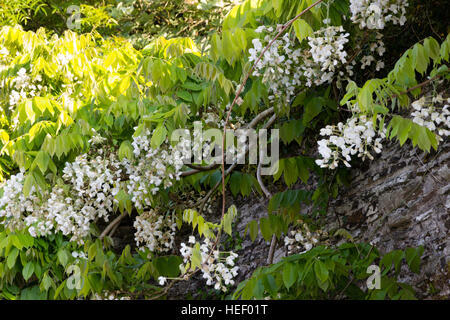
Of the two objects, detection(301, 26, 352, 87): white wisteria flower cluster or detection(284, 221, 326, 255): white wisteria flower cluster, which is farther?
detection(284, 221, 326, 255): white wisteria flower cluster

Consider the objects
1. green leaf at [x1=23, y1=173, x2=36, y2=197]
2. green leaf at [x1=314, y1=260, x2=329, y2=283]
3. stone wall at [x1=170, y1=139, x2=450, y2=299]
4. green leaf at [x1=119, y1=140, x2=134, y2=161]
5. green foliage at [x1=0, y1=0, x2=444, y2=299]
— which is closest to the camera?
green leaf at [x1=314, y1=260, x2=329, y2=283]

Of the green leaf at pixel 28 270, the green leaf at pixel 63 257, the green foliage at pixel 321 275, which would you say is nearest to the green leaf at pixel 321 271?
the green foliage at pixel 321 275

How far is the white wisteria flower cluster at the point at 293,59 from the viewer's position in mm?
3012

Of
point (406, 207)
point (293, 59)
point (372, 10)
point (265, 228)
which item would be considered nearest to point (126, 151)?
point (265, 228)

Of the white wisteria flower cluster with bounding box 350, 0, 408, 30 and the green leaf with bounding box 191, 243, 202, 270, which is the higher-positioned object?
the white wisteria flower cluster with bounding box 350, 0, 408, 30

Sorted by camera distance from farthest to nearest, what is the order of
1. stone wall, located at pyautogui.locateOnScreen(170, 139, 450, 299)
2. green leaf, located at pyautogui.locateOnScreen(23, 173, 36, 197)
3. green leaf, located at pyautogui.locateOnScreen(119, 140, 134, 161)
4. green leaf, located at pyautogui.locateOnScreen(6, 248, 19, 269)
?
green leaf, located at pyautogui.locateOnScreen(6, 248, 19, 269) < green leaf, located at pyautogui.locateOnScreen(23, 173, 36, 197) < green leaf, located at pyautogui.locateOnScreen(119, 140, 134, 161) < stone wall, located at pyautogui.locateOnScreen(170, 139, 450, 299)

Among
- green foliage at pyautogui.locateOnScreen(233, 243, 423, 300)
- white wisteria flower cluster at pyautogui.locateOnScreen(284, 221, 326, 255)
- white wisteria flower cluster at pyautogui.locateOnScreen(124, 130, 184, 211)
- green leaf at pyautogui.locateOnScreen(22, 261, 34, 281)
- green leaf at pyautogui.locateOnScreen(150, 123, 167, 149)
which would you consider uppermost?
green leaf at pyautogui.locateOnScreen(150, 123, 167, 149)

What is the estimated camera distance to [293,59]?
331cm

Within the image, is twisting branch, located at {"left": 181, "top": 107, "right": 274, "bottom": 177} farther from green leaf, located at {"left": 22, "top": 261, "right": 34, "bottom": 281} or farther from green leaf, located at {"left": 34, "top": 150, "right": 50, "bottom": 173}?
green leaf, located at {"left": 22, "top": 261, "right": 34, "bottom": 281}

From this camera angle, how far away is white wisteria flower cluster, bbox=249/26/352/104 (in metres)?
3.01

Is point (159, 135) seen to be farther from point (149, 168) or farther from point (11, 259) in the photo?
point (11, 259)

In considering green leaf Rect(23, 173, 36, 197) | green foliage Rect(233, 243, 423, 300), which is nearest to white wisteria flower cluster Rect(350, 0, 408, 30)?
green foliage Rect(233, 243, 423, 300)

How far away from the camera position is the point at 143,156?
3.53 m
